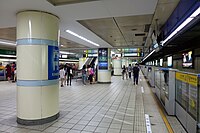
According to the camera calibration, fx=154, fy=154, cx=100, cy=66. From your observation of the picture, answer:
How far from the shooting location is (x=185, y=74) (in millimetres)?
3789

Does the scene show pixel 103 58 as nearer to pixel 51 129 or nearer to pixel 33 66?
pixel 33 66

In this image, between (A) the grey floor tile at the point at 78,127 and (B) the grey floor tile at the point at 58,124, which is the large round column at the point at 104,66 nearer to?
(B) the grey floor tile at the point at 58,124

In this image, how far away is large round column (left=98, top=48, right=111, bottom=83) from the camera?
510 inches

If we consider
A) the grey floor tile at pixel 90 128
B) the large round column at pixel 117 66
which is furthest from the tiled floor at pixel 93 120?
the large round column at pixel 117 66

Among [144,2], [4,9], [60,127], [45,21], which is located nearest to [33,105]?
[60,127]

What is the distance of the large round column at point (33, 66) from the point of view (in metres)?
3.94

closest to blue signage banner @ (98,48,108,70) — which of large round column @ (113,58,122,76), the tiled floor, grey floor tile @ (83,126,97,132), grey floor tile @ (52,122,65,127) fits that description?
the tiled floor

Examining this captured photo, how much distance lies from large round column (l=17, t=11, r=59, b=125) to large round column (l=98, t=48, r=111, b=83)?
8.98 meters

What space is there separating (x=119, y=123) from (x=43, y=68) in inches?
96.7

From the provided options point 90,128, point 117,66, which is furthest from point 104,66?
point 117,66

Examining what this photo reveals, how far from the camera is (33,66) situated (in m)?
3.95

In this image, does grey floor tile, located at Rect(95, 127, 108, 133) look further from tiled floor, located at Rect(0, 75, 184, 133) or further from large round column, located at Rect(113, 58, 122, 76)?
large round column, located at Rect(113, 58, 122, 76)

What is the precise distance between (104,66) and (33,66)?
9427 millimetres

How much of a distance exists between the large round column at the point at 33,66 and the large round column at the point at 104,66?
354 inches
